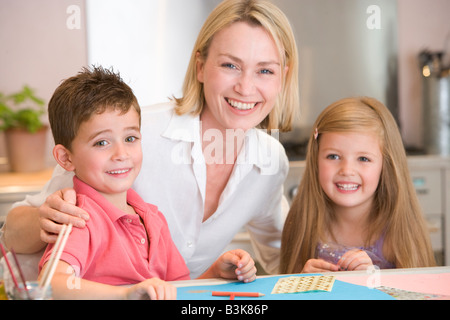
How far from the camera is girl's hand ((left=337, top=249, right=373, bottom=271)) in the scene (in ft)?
3.14

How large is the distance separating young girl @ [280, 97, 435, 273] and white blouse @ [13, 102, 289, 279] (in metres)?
0.10

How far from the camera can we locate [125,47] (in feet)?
3.74

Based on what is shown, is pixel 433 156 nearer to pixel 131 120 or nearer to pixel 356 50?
pixel 356 50

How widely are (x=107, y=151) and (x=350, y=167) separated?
494 mm

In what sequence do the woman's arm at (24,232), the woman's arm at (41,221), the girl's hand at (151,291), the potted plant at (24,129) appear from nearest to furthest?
1. the girl's hand at (151,291)
2. the woman's arm at (41,221)
3. the woman's arm at (24,232)
4. the potted plant at (24,129)

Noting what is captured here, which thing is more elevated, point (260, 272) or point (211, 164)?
point (211, 164)

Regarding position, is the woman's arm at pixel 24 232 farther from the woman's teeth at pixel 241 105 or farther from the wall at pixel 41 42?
the woman's teeth at pixel 241 105

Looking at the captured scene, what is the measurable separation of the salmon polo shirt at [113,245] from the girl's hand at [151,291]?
0.10 meters

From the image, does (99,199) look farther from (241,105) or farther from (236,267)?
(241,105)

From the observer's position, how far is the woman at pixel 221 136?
104cm

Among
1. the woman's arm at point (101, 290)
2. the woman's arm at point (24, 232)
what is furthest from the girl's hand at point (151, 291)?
the woman's arm at point (24, 232)

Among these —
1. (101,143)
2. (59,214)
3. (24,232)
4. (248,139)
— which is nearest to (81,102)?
(101,143)

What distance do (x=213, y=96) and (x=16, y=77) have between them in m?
0.44

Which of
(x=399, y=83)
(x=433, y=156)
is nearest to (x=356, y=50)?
(x=399, y=83)
